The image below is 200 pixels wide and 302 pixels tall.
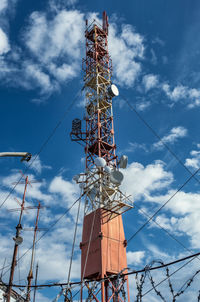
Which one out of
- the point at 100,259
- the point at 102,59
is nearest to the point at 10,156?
the point at 100,259

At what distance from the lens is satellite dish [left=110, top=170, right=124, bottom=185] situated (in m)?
28.0

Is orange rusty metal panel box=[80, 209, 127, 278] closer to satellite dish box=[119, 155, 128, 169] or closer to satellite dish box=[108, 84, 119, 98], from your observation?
satellite dish box=[119, 155, 128, 169]

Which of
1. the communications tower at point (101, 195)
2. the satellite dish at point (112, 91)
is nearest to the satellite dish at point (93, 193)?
the communications tower at point (101, 195)

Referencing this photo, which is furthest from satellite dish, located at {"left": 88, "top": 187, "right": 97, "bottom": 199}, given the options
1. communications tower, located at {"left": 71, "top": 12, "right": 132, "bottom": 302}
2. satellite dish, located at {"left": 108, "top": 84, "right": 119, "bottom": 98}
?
satellite dish, located at {"left": 108, "top": 84, "right": 119, "bottom": 98}

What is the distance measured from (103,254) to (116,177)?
23.1 ft

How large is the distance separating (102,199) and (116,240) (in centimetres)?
421

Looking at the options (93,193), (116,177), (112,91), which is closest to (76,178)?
(93,193)

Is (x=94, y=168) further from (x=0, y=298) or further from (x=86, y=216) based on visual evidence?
(x=0, y=298)

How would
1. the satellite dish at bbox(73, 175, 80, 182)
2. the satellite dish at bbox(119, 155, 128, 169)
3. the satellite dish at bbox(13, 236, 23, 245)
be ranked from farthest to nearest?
1. the satellite dish at bbox(73, 175, 80, 182)
2. the satellite dish at bbox(119, 155, 128, 169)
3. the satellite dish at bbox(13, 236, 23, 245)

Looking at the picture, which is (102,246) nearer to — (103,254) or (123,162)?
(103,254)

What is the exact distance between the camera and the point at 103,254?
81.9ft

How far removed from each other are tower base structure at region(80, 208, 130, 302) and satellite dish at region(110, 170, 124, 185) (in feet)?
9.47

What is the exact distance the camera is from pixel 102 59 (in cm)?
3972

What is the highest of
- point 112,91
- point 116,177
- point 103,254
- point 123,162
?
point 112,91
